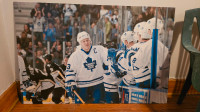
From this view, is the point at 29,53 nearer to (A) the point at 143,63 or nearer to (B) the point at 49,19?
(B) the point at 49,19

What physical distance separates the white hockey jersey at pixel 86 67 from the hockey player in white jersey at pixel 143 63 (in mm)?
230

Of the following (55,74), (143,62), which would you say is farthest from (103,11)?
(55,74)

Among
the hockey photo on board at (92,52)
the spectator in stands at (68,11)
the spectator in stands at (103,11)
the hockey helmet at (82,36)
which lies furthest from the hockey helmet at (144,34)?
the spectator in stands at (68,11)

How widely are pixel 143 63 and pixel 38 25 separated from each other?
869mm

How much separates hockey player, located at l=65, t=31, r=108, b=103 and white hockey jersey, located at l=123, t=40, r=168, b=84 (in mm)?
224

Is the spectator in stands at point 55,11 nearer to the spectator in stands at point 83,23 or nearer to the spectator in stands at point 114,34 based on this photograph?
the spectator in stands at point 83,23

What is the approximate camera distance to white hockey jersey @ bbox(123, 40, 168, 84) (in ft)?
3.84

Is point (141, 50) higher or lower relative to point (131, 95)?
higher

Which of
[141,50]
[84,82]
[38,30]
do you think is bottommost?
[84,82]

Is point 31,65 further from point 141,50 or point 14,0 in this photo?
point 141,50

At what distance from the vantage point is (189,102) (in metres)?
1.24

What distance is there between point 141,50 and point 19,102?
1082 millimetres

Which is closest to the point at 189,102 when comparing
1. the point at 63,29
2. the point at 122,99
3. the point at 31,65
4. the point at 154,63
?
the point at 154,63

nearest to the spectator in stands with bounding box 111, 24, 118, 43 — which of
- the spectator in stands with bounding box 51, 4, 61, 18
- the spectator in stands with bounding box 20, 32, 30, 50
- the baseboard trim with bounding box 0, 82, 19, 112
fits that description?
the spectator in stands with bounding box 51, 4, 61, 18
